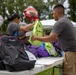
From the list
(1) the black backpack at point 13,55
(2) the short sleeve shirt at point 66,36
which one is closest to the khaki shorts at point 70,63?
(2) the short sleeve shirt at point 66,36

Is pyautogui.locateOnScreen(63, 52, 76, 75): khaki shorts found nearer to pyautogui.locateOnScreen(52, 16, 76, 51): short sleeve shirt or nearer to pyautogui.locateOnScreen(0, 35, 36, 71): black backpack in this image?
pyautogui.locateOnScreen(52, 16, 76, 51): short sleeve shirt

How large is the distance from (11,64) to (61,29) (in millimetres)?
1205

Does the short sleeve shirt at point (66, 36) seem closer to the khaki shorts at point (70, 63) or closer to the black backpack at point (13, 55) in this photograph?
the khaki shorts at point (70, 63)

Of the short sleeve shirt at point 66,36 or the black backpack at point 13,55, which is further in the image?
the short sleeve shirt at point 66,36

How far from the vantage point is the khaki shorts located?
13.7 feet

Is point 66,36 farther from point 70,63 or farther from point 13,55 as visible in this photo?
point 13,55

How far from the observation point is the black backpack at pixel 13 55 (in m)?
3.24

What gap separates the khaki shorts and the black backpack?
0.90m

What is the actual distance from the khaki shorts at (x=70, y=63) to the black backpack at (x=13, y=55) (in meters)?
Result: 0.90

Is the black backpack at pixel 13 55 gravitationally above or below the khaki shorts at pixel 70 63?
above

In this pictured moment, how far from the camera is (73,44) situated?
165 inches

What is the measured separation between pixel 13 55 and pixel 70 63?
1.22 metres

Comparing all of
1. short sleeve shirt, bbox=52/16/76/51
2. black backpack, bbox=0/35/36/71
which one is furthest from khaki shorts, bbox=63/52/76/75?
black backpack, bbox=0/35/36/71

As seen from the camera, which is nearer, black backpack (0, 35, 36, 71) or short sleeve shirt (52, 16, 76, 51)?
black backpack (0, 35, 36, 71)
